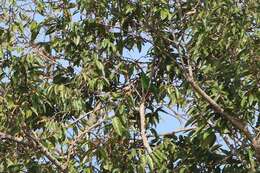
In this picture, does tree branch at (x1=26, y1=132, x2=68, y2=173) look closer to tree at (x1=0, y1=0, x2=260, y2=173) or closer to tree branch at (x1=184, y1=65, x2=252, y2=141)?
tree at (x1=0, y1=0, x2=260, y2=173)

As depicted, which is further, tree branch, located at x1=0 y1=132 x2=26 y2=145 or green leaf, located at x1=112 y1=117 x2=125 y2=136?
tree branch, located at x1=0 y1=132 x2=26 y2=145

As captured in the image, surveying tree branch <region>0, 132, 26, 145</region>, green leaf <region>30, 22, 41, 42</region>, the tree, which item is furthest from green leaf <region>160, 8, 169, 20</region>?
tree branch <region>0, 132, 26, 145</region>

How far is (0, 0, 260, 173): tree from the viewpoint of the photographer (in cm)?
477

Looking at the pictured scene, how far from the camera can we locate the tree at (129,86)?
4.77 meters

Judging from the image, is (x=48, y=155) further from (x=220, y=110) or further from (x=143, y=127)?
(x=220, y=110)

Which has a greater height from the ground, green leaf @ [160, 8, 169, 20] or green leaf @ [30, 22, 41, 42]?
green leaf @ [30, 22, 41, 42]

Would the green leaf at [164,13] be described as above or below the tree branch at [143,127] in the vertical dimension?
above

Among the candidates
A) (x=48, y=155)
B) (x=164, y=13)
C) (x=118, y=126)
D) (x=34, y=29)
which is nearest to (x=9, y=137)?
(x=48, y=155)

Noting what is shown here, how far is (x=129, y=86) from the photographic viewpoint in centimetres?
548

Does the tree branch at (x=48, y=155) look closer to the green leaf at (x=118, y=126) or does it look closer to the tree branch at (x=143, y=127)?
the green leaf at (x=118, y=126)

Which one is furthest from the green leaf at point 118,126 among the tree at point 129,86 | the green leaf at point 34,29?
the green leaf at point 34,29

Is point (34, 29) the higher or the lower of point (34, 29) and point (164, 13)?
the higher

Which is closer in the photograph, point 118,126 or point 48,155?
point 118,126

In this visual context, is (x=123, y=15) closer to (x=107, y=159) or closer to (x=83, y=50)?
(x=83, y=50)
